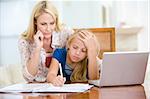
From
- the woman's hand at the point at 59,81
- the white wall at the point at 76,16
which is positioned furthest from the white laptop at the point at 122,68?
the white wall at the point at 76,16

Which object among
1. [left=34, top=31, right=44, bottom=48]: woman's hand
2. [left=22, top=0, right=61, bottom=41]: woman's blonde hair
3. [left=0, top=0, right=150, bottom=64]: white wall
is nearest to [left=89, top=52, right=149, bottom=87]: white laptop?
[left=34, top=31, right=44, bottom=48]: woman's hand

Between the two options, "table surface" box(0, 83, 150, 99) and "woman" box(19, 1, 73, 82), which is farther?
"woman" box(19, 1, 73, 82)

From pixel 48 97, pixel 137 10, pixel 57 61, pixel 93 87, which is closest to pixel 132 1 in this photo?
pixel 137 10

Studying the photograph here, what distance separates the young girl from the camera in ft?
5.18

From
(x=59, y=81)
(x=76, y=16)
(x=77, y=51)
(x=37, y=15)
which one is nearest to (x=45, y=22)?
(x=37, y=15)

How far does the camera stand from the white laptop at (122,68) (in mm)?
1359

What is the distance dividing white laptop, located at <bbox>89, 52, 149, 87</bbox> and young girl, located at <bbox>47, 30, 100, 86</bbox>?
182 millimetres

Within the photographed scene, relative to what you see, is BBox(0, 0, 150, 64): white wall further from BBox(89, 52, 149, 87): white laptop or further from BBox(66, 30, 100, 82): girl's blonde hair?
BBox(89, 52, 149, 87): white laptop

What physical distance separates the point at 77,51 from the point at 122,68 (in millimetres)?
266

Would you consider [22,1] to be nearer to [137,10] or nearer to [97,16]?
[97,16]

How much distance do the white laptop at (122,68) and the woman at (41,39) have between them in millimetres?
422

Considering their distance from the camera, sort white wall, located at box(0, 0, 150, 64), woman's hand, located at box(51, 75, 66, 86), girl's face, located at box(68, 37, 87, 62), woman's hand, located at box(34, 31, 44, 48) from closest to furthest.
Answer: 1. woman's hand, located at box(51, 75, 66, 86)
2. girl's face, located at box(68, 37, 87, 62)
3. woman's hand, located at box(34, 31, 44, 48)
4. white wall, located at box(0, 0, 150, 64)

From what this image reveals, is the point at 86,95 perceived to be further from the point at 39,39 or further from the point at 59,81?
the point at 39,39

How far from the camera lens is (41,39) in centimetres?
174
